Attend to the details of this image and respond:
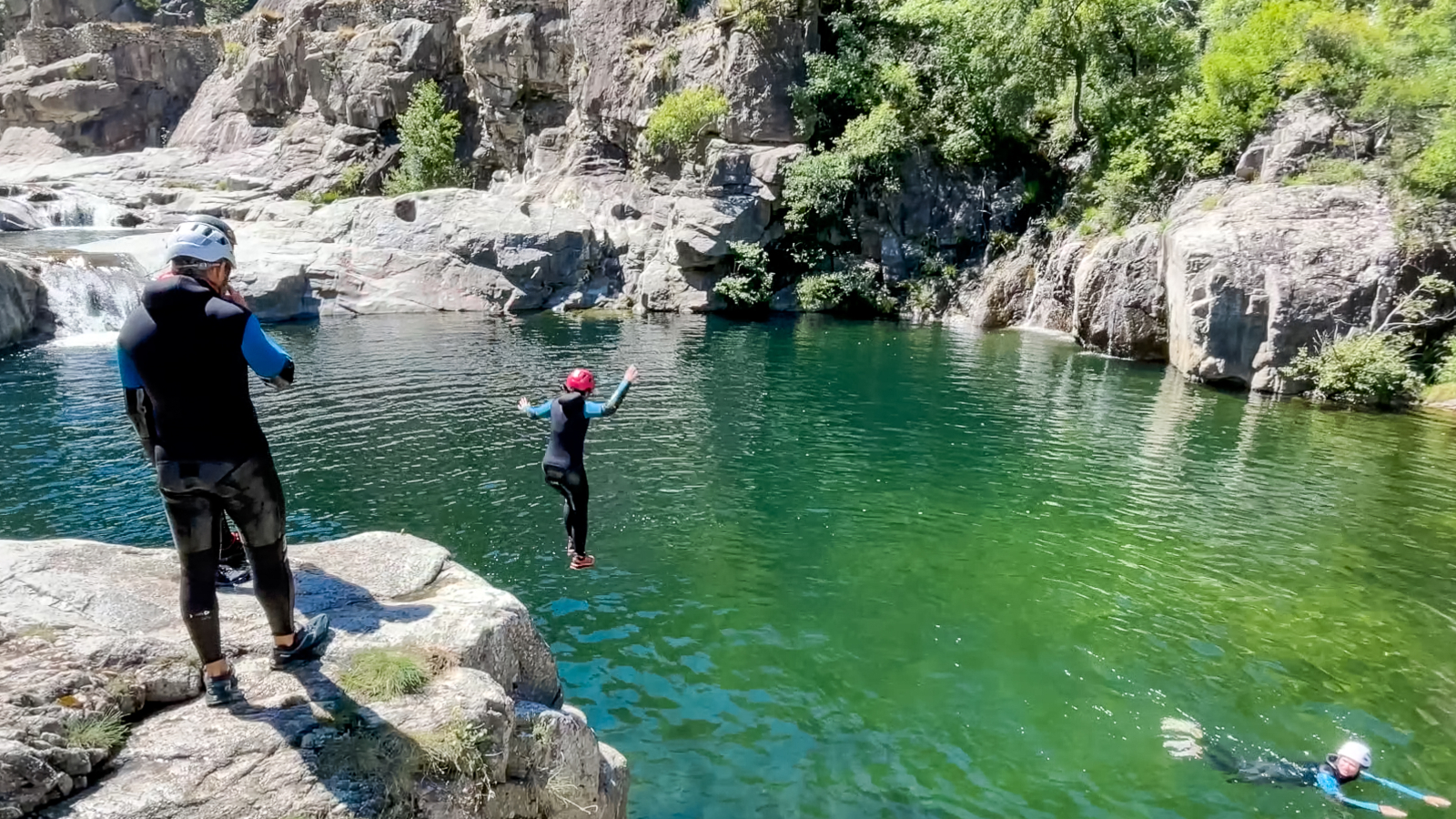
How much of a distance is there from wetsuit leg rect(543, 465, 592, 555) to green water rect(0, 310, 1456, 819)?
76cm

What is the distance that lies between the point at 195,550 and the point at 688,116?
43.9 metres

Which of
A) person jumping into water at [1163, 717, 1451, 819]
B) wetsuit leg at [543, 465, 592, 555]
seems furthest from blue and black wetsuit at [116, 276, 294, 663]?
person jumping into water at [1163, 717, 1451, 819]

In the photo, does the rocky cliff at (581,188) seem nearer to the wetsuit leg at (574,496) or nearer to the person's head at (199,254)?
the wetsuit leg at (574,496)

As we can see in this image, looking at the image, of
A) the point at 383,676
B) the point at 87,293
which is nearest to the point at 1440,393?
the point at 383,676

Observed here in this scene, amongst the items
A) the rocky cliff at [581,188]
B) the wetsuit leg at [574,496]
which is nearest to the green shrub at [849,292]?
the rocky cliff at [581,188]

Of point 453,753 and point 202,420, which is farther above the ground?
point 202,420

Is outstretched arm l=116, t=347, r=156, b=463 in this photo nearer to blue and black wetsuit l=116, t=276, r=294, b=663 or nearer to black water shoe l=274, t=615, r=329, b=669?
blue and black wetsuit l=116, t=276, r=294, b=663

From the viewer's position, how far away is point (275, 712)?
527 cm

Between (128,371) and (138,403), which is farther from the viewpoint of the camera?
(138,403)

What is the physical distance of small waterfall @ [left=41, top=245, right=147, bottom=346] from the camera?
33062 millimetres

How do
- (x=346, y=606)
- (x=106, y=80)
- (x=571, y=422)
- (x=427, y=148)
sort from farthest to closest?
(x=106, y=80) → (x=427, y=148) → (x=571, y=422) → (x=346, y=606)

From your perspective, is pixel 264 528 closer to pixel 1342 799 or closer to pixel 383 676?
pixel 383 676

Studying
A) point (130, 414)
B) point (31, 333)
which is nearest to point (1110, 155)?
point (130, 414)

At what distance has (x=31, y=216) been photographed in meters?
47.4
